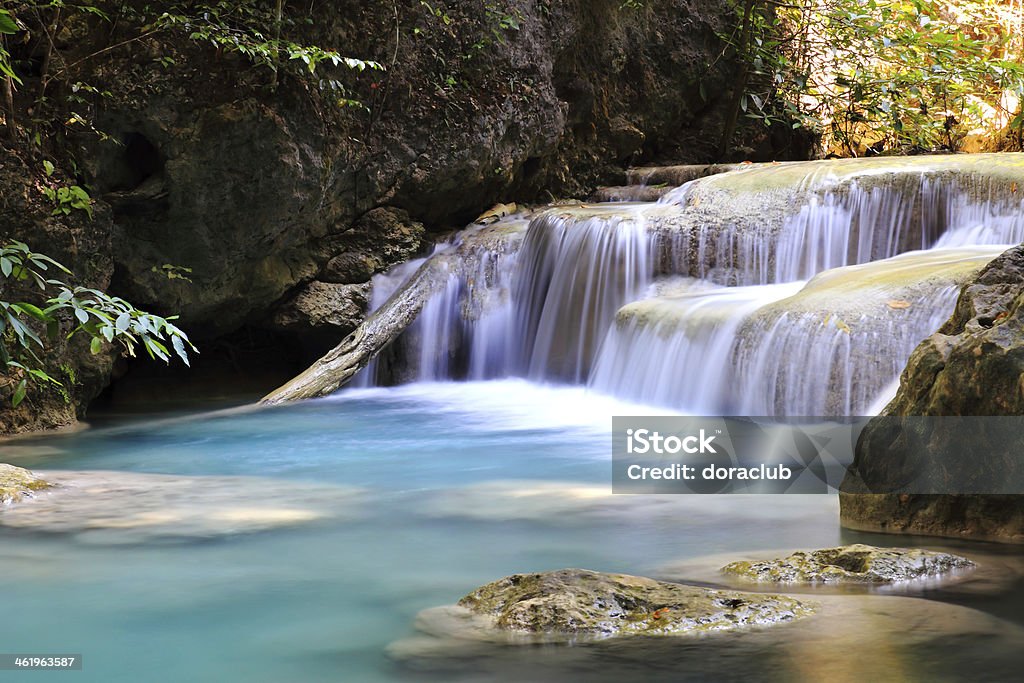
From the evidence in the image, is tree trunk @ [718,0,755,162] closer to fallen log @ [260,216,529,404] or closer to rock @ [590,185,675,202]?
rock @ [590,185,675,202]

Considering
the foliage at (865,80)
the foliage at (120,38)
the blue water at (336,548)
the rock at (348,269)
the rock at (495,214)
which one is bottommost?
the blue water at (336,548)

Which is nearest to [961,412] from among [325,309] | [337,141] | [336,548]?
[336,548]

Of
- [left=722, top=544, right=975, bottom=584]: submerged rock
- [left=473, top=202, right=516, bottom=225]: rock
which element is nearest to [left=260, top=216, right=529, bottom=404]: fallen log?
[left=473, top=202, right=516, bottom=225]: rock

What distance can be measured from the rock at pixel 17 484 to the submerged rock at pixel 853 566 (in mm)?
3011

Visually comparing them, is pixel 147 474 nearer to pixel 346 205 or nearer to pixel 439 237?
pixel 346 205

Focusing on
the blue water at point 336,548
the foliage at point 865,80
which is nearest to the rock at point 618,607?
the blue water at point 336,548

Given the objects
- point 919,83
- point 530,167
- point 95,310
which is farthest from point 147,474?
point 919,83

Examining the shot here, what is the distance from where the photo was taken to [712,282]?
8.11 m

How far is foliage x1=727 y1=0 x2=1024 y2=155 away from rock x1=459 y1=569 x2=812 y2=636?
373 inches

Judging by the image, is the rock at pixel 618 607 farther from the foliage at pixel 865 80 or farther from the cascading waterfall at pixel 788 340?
the foliage at pixel 865 80

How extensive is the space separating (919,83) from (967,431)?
30.2 ft

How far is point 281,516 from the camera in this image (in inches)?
161

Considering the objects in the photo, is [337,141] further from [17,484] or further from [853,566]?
[853,566]

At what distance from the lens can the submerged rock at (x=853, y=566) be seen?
284cm
